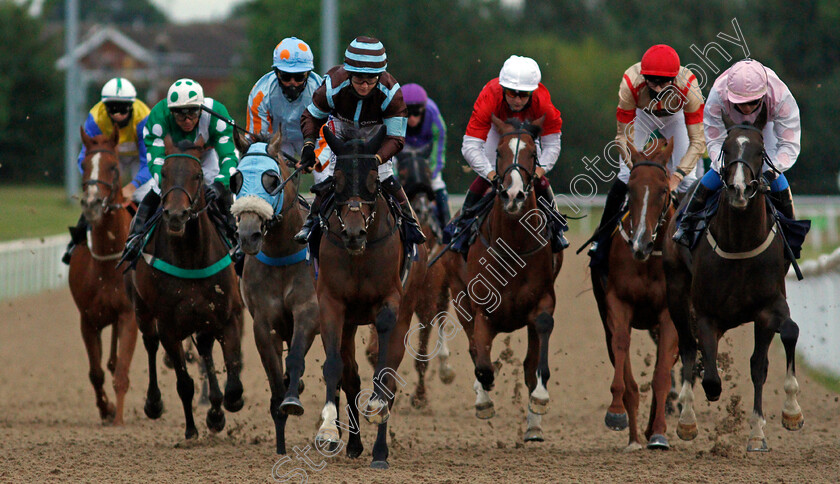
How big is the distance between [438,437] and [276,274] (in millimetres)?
1911

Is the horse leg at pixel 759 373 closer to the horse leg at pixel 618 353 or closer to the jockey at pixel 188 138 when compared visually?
the horse leg at pixel 618 353

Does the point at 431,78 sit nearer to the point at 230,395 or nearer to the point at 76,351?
the point at 76,351

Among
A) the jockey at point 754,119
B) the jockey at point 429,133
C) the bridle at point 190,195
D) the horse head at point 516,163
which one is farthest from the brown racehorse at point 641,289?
the jockey at point 429,133

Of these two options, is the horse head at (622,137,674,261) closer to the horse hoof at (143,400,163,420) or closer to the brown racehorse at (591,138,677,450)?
the brown racehorse at (591,138,677,450)

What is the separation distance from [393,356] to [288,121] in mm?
1964

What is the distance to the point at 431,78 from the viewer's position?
38438 mm

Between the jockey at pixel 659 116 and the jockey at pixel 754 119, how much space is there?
47 cm

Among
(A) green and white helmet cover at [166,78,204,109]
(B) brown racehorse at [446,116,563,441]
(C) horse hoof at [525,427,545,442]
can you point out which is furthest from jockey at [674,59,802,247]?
(A) green and white helmet cover at [166,78,204,109]

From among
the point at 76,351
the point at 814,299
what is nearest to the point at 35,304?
the point at 76,351

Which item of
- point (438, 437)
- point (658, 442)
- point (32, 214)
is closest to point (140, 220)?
point (438, 437)

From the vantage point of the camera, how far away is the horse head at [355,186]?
20.8 ft

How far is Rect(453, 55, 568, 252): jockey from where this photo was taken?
7.41m

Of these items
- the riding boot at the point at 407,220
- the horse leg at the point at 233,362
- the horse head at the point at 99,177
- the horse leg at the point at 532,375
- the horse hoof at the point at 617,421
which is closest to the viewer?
the riding boot at the point at 407,220

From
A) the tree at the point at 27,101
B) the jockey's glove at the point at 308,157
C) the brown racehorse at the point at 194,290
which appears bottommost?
the brown racehorse at the point at 194,290
